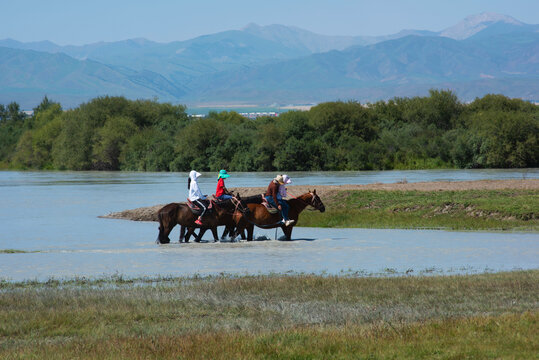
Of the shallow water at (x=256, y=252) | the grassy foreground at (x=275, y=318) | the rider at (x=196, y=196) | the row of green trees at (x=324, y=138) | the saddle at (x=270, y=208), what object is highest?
the row of green trees at (x=324, y=138)

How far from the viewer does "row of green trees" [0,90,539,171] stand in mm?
79688

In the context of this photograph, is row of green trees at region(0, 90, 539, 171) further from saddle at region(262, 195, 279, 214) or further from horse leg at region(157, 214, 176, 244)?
horse leg at region(157, 214, 176, 244)

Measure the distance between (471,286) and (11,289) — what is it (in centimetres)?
835

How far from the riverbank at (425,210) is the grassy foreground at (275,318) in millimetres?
12554

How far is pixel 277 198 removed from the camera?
2347cm

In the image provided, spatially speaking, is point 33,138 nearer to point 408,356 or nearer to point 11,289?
point 11,289

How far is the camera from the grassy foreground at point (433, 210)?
2822cm

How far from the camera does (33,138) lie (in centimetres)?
12212

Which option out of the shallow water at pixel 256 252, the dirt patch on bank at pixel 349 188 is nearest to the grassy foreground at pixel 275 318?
the shallow water at pixel 256 252

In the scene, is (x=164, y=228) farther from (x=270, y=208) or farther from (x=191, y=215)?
(x=270, y=208)

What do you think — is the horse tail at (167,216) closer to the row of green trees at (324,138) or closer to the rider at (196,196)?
the rider at (196,196)

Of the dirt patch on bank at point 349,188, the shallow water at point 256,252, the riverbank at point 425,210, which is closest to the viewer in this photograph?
the shallow water at point 256,252

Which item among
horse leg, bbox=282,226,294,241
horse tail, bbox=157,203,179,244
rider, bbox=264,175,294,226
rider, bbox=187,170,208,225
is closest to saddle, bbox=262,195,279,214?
rider, bbox=264,175,294,226

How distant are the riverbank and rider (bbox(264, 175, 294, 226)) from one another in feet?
21.0
